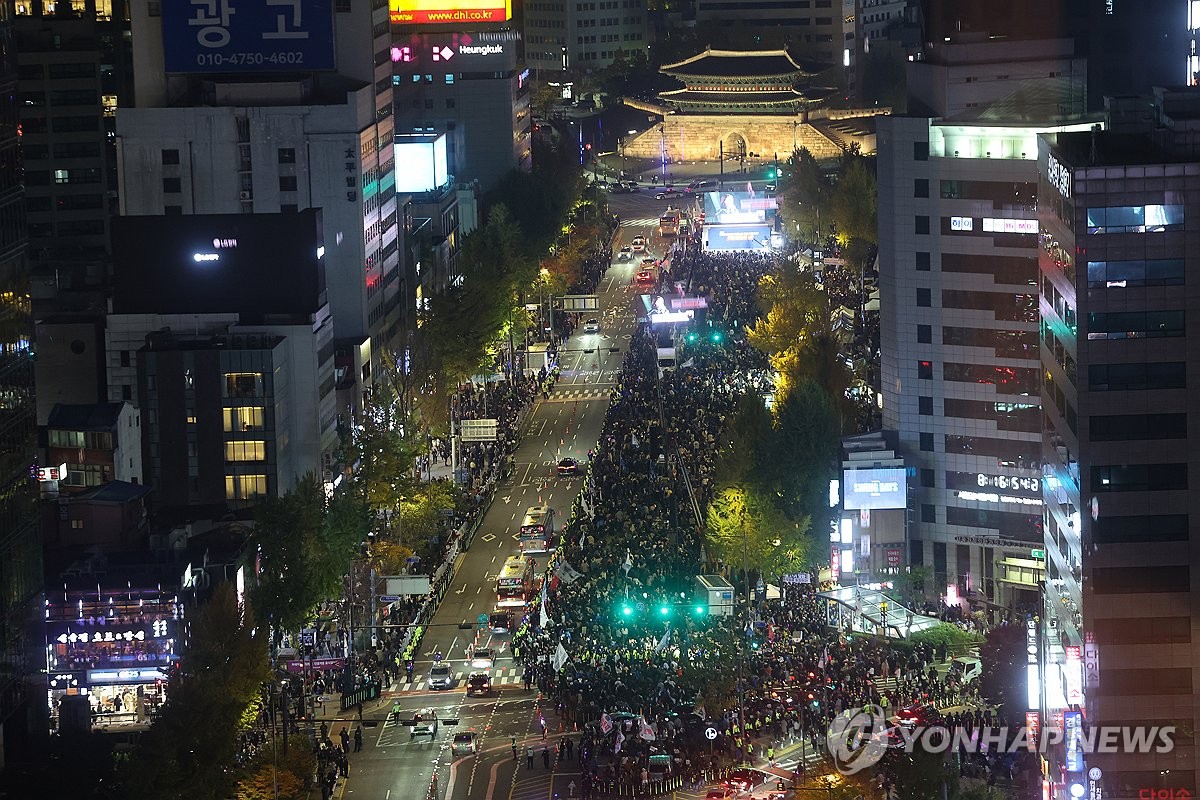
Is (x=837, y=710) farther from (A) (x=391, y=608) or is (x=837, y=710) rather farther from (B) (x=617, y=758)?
(A) (x=391, y=608)

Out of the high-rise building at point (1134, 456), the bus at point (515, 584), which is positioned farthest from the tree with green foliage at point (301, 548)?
the high-rise building at point (1134, 456)

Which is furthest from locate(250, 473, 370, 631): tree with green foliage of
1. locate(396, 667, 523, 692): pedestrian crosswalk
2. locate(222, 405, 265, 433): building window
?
locate(222, 405, 265, 433): building window

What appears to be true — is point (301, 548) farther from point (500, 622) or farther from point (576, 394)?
point (576, 394)

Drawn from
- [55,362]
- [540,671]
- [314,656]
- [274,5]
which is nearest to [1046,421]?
[540,671]

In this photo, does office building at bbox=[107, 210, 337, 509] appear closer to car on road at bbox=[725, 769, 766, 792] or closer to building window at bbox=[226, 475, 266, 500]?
building window at bbox=[226, 475, 266, 500]

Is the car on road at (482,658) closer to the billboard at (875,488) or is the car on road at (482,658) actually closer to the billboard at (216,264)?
the billboard at (875,488)

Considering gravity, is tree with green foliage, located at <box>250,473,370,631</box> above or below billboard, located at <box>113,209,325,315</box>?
below

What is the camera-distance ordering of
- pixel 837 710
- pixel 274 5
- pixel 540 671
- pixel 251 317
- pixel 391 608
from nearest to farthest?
pixel 837 710 → pixel 540 671 → pixel 391 608 → pixel 251 317 → pixel 274 5
